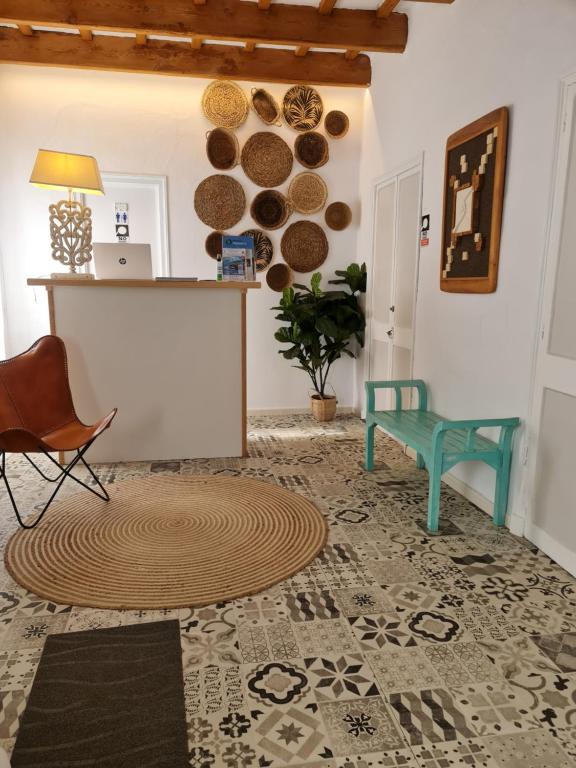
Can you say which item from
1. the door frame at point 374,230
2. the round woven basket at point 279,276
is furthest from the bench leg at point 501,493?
the round woven basket at point 279,276

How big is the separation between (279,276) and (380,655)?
3.91 metres

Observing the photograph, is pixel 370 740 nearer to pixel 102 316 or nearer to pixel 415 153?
pixel 102 316

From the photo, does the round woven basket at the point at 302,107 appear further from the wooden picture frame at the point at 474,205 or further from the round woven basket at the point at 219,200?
the wooden picture frame at the point at 474,205

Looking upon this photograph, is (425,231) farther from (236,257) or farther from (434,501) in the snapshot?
(434,501)

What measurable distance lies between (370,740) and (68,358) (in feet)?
9.67

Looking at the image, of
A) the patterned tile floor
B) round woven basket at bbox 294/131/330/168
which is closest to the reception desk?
the patterned tile floor

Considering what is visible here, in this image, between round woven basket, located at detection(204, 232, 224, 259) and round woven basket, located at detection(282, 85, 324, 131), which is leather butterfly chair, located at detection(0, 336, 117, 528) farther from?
round woven basket, located at detection(282, 85, 324, 131)

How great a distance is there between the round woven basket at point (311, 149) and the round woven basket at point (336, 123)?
93mm

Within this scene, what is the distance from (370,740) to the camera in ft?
5.26

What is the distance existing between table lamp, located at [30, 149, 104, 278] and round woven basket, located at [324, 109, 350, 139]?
→ 236cm

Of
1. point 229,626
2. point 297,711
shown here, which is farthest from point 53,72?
point 297,711


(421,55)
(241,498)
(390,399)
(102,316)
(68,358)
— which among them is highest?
(421,55)

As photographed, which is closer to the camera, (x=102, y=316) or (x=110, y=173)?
(x=102, y=316)

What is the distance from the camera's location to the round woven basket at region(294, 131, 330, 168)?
5203 millimetres
